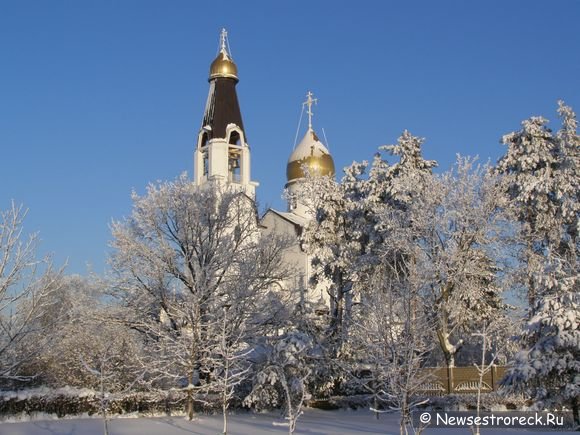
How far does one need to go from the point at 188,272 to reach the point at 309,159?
79.1 ft

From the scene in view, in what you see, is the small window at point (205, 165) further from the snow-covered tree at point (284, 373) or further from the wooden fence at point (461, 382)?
the wooden fence at point (461, 382)

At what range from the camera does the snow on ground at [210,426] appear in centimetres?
1942

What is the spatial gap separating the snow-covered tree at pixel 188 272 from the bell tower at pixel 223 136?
546 inches

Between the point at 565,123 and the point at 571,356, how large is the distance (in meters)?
14.8

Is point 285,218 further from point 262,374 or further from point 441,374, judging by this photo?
point 262,374

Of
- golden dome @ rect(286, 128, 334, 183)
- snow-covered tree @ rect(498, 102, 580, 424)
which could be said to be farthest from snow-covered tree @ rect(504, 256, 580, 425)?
golden dome @ rect(286, 128, 334, 183)

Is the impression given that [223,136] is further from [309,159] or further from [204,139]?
[309,159]

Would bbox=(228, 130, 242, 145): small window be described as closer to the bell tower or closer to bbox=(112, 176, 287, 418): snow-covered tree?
the bell tower

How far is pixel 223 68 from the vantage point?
44.8 meters

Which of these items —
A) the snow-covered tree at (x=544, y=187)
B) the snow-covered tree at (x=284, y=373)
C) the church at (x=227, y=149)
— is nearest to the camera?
the snow-covered tree at (x=284, y=373)

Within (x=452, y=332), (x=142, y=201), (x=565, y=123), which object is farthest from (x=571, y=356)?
(x=142, y=201)

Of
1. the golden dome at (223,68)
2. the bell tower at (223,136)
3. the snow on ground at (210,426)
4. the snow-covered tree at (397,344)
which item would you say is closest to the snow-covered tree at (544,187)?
the snow-covered tree at (397,344)

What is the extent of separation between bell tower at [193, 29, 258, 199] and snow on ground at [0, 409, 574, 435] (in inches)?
802

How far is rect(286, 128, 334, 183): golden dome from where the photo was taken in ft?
163
